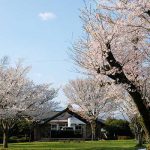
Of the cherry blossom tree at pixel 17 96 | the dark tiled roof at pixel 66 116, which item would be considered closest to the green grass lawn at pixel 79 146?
the cherry blossom tree at pixel 17 96

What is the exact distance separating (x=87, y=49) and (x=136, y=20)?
9.42 ft

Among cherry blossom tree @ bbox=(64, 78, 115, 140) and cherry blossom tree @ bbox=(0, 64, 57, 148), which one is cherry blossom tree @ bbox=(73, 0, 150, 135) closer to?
cherry blossom tree @ bbox=(0, 64, 57, 148)

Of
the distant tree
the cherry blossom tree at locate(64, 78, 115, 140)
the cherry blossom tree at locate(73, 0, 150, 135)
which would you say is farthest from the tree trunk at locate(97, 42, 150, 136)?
the distant tree

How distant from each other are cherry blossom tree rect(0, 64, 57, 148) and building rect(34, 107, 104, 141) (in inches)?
733

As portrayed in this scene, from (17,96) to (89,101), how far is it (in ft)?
85.5

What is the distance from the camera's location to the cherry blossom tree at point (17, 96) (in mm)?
38250

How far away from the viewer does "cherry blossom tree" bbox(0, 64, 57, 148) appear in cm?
3825

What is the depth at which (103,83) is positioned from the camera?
16.6 metres

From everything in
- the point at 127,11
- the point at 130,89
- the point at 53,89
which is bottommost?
the point at 130,89

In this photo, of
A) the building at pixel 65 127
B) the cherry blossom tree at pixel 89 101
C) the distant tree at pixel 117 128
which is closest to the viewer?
the cherry blossom tree at pixel 89 101

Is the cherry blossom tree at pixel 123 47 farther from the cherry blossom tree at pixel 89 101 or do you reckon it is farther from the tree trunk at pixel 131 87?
the cherry blossom tree at pixel 89 101

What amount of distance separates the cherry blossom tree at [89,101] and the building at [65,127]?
268 cm

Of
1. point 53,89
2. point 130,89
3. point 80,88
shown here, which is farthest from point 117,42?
point 80,88

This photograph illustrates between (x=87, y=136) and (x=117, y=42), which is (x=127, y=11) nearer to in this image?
(x=117, y=42)
